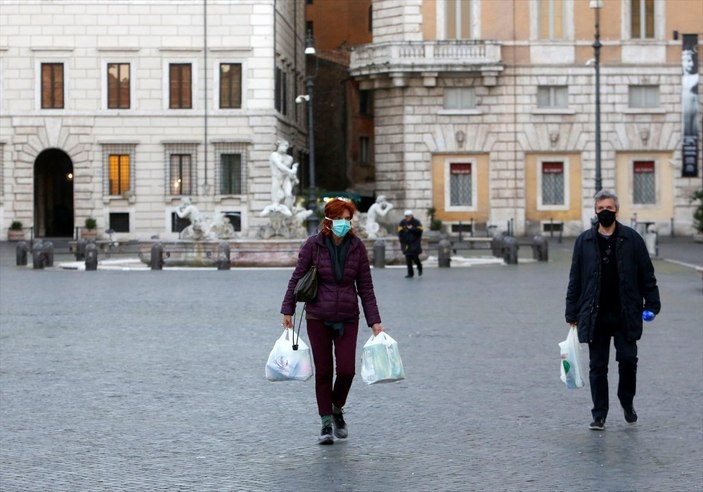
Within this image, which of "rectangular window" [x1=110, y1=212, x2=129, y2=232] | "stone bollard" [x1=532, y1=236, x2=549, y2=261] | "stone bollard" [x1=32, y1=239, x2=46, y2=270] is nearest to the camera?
"stone bollard" [x1=32, y1=239, x2=46, y2=270]

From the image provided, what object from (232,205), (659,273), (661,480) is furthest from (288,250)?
(661,480)

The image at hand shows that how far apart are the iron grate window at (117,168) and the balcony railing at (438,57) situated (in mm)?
8639

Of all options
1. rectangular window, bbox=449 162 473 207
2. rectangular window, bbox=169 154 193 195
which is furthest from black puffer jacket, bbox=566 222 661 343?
rectangular window, bbox=169 154 193 195

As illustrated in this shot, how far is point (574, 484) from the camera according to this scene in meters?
9.11

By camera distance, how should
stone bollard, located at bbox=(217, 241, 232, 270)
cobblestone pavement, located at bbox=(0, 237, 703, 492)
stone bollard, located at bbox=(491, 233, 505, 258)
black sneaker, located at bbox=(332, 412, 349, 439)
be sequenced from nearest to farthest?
cobblestone pavement, located at bbox=(0, 237, 703, 492)
black sneaker, located at bbox=(332, 412, 349, 439)
stone bollard, located at bbox=(217, 241, 232, 270)
stone bollard, located at bbox=(491, 233, 505, 258)

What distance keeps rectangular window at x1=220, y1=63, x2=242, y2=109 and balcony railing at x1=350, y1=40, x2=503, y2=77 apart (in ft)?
14.7

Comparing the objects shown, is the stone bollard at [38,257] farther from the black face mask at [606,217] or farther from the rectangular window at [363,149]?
the rectangular window at [363,149]

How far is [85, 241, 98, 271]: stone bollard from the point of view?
113 feet

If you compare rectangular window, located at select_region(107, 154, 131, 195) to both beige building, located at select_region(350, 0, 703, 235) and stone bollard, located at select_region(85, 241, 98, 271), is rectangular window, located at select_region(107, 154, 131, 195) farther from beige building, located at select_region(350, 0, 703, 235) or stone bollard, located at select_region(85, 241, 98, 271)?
stone bollard, located at select_region(85, 241, 98, 271)

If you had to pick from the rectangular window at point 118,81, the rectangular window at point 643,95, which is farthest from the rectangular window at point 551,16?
the rectangular window at point 118,81

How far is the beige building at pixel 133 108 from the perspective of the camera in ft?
172

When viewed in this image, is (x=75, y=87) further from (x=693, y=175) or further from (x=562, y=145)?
(x=693, y=175)

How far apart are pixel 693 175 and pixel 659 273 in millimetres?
21461

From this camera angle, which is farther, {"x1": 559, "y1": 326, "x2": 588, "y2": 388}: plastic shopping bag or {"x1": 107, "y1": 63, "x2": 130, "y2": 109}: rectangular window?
{"x1": 107, "y1": 63, "x2": 130, "y2": 109}: rectangular window
